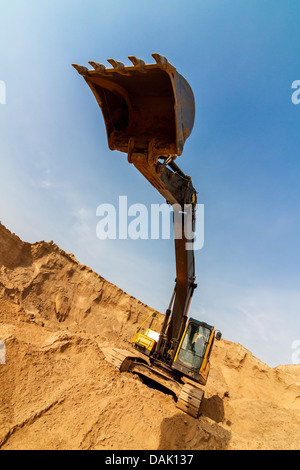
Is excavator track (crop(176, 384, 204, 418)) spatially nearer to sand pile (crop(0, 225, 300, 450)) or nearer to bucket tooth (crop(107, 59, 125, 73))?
sand pile (crop(0, 225, 300, 450))

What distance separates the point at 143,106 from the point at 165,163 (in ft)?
3.51

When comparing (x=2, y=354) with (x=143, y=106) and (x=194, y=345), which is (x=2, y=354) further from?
(x=143, y=106)

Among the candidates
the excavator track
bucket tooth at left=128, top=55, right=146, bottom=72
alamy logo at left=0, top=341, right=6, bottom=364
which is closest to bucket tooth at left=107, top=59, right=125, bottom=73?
bucket tooth at left=128, top=55, right=146, bottom=72

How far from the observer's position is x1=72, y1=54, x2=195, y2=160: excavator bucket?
323 centimetres

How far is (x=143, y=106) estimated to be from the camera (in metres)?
3.92

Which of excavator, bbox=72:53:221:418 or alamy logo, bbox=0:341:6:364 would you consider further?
alamy logo, bbox=0:341:6:364

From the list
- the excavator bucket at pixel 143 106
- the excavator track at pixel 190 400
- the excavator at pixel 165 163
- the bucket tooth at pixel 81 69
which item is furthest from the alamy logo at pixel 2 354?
the bucket tooth at pixel 81 69

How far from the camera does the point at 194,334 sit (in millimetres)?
7723

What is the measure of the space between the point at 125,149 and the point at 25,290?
12.8 meters

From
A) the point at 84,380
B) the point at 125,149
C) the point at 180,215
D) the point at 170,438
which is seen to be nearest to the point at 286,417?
the point at 170,438

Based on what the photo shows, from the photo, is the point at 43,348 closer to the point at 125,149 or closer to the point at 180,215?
the point at 180,215

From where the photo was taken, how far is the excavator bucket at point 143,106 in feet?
10.6

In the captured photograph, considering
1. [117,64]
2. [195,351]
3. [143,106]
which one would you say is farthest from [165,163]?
[195,351]

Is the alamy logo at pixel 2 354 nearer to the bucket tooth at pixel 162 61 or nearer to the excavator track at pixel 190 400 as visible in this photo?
the excavator track at pixel 190 400
